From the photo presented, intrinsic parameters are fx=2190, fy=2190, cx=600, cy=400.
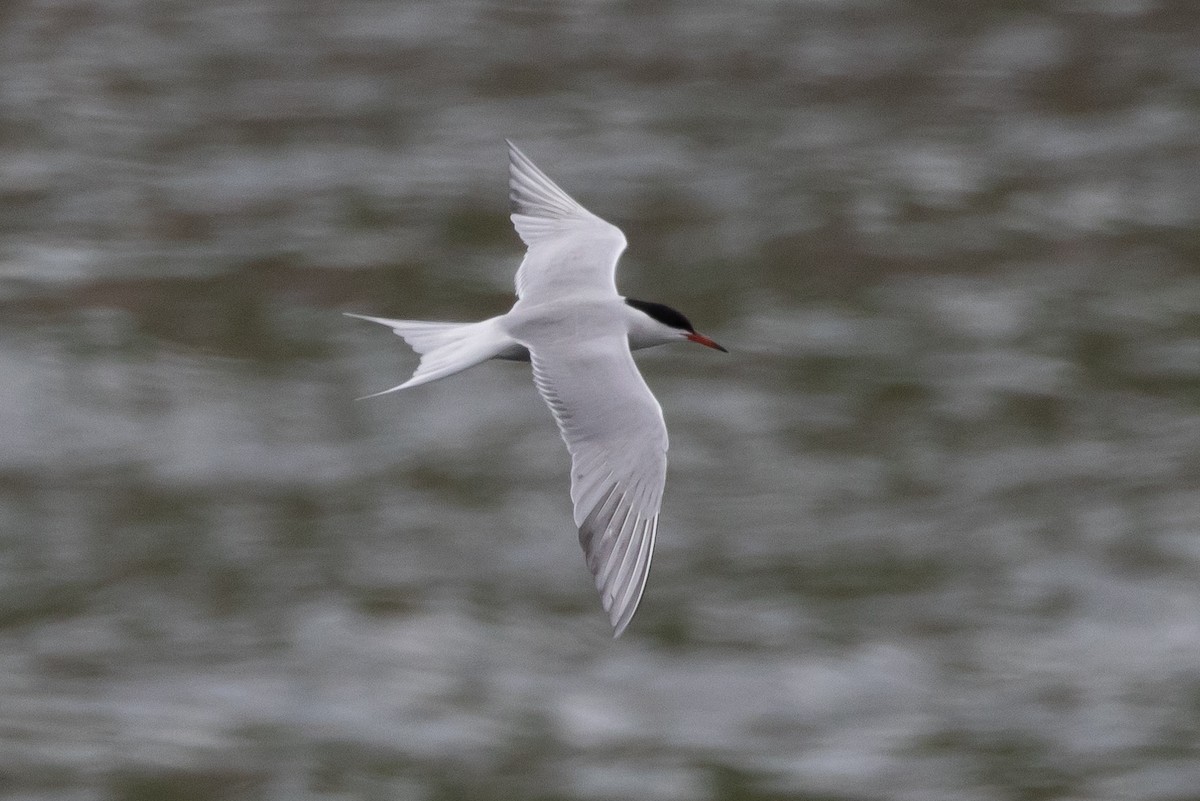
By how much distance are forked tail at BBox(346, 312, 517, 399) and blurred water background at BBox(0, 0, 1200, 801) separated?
2413 mm

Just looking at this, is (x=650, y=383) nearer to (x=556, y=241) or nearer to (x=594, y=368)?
(x=556, y=241)

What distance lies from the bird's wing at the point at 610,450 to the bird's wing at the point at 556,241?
0.47 metres

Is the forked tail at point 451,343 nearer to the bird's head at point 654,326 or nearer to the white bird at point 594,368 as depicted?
the white bird at point 594,368

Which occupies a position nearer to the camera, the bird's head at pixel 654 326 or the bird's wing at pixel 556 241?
the bird's head at pixel 654 326

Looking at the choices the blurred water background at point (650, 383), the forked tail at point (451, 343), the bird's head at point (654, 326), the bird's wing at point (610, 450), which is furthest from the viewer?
the blurred water background at point (650, 383)

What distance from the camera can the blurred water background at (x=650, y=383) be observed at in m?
9.08

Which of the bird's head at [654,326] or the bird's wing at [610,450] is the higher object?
the bird's head at [654,326]

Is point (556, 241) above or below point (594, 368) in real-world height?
above

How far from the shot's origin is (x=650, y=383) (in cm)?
1120

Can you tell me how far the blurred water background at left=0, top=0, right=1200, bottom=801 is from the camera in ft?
29.8

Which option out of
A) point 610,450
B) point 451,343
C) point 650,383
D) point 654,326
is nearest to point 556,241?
point 654,326

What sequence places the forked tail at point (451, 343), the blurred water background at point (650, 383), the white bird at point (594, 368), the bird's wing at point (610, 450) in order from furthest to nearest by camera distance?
1. the blurred water background at point (650, 383)
2. the forked tail at point (451, 343)
3. the white bird at point (594, 368)
4. the bird's wing at point (610, 450)

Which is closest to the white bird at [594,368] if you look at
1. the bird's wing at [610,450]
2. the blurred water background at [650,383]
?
the bird's wing at [610,450]

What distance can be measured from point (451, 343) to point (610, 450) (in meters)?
0.68
